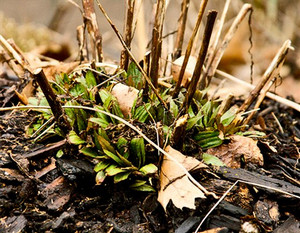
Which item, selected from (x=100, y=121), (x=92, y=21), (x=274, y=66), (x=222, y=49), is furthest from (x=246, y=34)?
(x=100, y=121)

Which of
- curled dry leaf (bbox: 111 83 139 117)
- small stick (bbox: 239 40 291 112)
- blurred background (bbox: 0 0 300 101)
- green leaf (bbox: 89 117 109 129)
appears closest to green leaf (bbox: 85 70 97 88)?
curled dry leaf (bbox: 111 83 139 117)

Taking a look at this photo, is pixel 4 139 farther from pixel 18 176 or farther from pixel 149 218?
pixel 149 218

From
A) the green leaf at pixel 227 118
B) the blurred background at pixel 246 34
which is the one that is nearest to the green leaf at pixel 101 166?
the green leaf at pixel 227 118

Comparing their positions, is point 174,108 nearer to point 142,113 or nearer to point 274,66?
point 142,113

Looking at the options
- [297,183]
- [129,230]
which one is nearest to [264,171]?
[297,183]

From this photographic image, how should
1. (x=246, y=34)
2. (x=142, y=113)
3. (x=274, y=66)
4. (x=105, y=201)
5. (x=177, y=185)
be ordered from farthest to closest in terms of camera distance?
(x=246, y=34) → (x=274, y=66) → (x=142, y=113) → (x=105, y=201) → (x=177, y=185)

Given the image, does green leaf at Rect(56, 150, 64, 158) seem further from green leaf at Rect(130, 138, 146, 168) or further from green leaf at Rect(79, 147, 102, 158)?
green leaf at Rect(130, 138, 146, 168)
